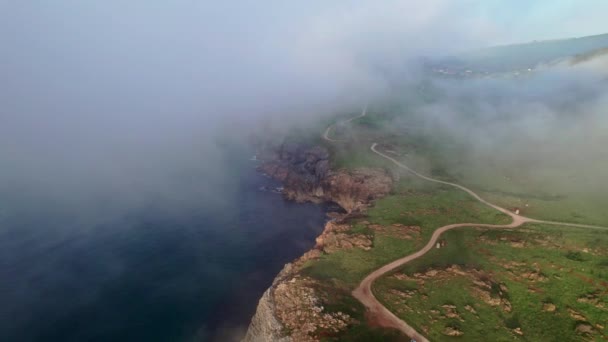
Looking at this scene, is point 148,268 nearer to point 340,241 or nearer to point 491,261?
point 340,241

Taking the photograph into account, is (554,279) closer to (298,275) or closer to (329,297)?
(329,297)

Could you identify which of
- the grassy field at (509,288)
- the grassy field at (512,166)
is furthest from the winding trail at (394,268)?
the grassy field at (512,166)

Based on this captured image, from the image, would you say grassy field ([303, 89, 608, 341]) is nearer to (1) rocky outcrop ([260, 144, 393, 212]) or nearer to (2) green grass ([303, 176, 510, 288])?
(2) green grass ([303, 176, 510, 288])

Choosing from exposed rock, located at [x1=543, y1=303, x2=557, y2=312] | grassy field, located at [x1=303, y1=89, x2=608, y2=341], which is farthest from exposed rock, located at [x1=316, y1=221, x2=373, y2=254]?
exposed rock, located at [x1=543, y1=303, x2=557, y2=312]

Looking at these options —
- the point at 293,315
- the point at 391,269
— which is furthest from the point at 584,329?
the point at 293,315

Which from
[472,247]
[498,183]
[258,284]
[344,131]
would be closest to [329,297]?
[258,284]

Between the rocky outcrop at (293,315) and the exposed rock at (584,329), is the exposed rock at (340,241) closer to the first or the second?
the rocky outcrop at (293,315)
